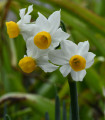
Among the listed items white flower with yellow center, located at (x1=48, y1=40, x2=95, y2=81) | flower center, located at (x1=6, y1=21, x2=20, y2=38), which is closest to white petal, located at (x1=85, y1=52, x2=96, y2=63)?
white flower with yellow center, located at (x1=48, y1=40, x2=95, y2=81)

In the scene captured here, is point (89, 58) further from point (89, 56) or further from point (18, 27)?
point (18, 27)

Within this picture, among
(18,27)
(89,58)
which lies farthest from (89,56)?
(18,27)

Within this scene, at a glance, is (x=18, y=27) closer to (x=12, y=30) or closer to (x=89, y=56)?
(x=12, y=30)

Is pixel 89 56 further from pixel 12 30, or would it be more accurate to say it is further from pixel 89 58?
pixel 12 30

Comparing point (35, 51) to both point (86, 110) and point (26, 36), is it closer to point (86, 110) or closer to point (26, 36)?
point (26, 36)

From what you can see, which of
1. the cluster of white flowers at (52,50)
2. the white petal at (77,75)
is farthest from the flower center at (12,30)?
the white petal at (77,75)

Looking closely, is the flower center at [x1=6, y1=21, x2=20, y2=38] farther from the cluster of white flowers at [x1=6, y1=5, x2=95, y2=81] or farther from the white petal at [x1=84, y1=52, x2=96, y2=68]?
the white petal at [x1=84, y1=52, x2=96, y2=68]
